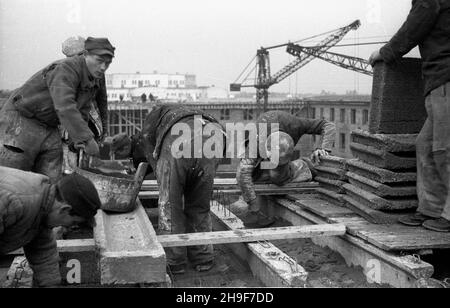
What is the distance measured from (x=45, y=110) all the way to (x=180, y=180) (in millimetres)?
1331

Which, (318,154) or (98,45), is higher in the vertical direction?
(98,45)

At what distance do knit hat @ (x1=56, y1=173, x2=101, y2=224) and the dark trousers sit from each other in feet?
4.36

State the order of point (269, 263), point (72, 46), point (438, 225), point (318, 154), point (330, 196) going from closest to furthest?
point (269, 263), point (438, 225), point (330, 196), point (72, 46), point (318, 154)

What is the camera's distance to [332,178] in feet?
19.0

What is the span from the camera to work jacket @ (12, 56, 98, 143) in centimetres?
431

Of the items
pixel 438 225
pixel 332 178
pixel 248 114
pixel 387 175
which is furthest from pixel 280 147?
pixel 248 114

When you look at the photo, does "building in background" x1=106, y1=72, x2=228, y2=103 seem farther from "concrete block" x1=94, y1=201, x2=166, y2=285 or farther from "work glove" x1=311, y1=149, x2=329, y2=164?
"concrete block" x1=94, y1=201, x2=166, y2=285

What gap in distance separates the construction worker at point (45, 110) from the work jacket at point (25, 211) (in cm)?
108

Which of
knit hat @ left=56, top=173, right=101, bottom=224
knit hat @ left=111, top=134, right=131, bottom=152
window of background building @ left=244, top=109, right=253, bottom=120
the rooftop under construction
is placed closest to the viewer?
knit hat @ left=56, top=173, right=101, bottom=224

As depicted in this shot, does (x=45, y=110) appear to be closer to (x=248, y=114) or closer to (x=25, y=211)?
(x=25, y=211)

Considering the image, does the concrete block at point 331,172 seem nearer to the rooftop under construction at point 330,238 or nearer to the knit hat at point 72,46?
the rooftop under construction at point 330,238

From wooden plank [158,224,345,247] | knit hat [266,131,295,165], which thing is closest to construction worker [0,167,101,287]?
wooden plank [158,224,345,247]

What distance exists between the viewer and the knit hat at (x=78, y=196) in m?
3.22
